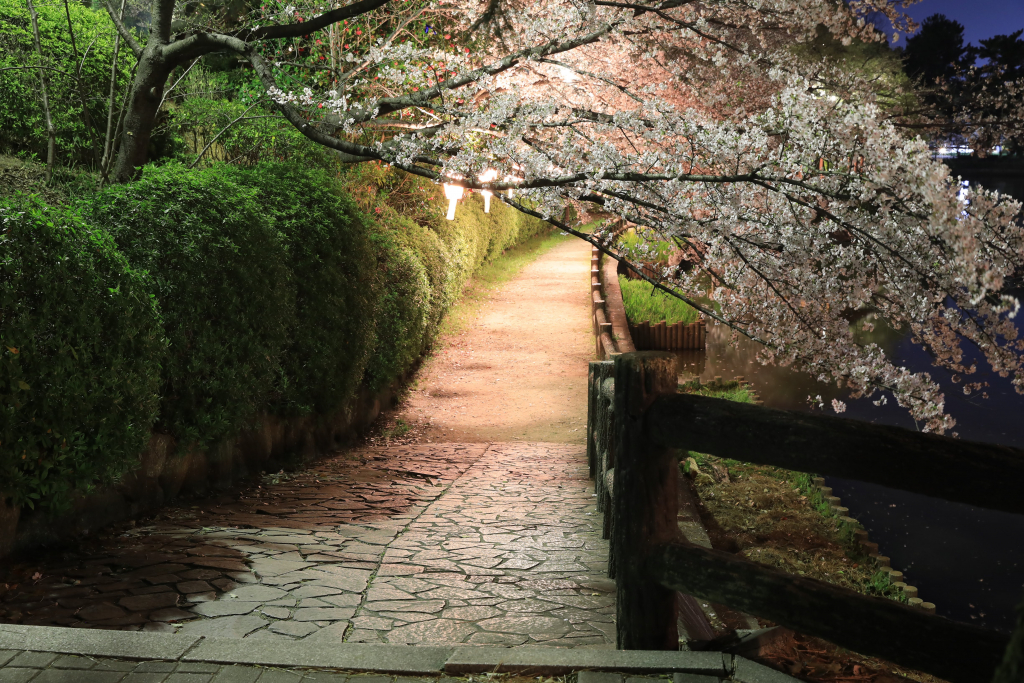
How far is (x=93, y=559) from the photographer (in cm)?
444

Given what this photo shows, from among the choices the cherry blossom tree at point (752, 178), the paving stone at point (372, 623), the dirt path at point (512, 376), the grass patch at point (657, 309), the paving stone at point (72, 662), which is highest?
the cherry blossom tree at point (752, 178)

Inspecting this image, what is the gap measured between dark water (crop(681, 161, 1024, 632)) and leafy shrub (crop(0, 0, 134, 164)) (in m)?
10.5

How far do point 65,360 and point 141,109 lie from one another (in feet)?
18.1

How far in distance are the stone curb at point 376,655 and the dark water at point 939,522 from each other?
4.97m

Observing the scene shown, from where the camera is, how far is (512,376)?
47.1 feet

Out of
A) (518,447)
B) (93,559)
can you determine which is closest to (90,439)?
(93,559)

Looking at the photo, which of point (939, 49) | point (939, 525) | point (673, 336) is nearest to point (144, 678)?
point (939, 525)

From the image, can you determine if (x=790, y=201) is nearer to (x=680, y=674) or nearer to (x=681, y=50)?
(x=681, y=50)

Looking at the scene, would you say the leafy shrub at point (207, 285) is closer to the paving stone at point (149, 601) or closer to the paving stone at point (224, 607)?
the paving stone at point (149, 601)

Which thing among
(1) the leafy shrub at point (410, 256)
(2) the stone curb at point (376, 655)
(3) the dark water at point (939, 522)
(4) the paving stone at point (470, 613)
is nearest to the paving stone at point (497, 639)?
(4) the paving stone at point (470, 613)

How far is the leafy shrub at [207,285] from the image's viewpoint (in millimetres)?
5980

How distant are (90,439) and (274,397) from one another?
3271mm

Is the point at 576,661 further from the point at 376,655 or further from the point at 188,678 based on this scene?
the point at 188,678

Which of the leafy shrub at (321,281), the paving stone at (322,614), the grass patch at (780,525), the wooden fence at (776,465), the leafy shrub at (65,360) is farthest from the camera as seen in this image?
the leafy shrub at (321,281)
